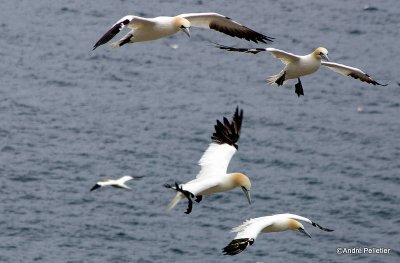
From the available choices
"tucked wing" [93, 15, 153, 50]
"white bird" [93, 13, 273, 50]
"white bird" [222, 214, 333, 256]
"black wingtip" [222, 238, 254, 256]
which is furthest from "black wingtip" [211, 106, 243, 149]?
"black wingtip" [222, 238, 254, 256]

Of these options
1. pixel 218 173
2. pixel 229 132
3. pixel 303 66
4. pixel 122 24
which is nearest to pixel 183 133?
pixel 303 66

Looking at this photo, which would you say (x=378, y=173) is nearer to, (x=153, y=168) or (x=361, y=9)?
(x=153, y=168)

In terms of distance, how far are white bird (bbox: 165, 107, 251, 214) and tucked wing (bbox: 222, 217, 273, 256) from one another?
0.54 metres

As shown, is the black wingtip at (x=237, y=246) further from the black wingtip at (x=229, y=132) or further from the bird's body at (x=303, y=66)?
the bird's body at (x=303, y=66)

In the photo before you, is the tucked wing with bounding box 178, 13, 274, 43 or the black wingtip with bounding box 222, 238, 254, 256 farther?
the tucked wing with bounding box 178, 13, 274, 43

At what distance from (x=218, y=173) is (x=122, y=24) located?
13.0 ft

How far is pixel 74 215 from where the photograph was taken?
53656 millimetres

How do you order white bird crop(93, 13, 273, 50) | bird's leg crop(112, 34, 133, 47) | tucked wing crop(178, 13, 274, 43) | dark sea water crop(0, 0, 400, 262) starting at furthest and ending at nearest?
1. dark sea water crop(0, 0, 400, 262)
2. tucked wing crop(178, 13, 274, 43)
3. white bird crop(93, 13, 273, 50)
4. bird's leg crop(112, 34, 133, 47)

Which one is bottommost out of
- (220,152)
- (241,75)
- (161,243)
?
(161,243)

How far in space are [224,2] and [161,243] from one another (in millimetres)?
31054

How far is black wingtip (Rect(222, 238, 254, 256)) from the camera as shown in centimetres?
2103

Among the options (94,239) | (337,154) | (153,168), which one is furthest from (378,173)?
(94,239)

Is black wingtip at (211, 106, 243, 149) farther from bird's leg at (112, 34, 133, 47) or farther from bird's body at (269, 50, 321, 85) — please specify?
bird's leg at (112, 34, 133, 47)

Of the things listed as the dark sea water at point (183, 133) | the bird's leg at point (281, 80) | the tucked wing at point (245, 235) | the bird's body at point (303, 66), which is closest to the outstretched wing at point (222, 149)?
the bird's leg at point (281, 80)
